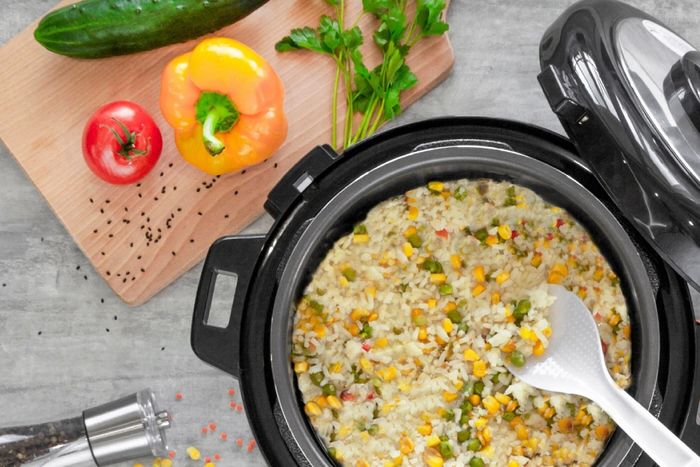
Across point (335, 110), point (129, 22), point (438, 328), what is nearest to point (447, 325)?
point (438, 328)

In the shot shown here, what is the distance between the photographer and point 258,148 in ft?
7.56

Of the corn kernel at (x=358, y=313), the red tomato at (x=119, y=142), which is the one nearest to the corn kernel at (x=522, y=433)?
the corn kernel at (x=358, y=313)

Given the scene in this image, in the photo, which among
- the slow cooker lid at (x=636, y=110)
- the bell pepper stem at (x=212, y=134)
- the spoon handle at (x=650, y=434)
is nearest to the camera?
the slow cooker lid at (x=636, y=110)

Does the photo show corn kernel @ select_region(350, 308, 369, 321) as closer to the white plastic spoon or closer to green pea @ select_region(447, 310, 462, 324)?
green pea @ select_region(447, 310, 462, 324)

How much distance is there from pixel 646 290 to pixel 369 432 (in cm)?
71

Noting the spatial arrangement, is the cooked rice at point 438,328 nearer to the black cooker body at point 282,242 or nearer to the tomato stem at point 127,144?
the black cooker body at point 282,242

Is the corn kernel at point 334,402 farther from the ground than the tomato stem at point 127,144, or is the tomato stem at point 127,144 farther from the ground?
the tomato stem at point 127,144

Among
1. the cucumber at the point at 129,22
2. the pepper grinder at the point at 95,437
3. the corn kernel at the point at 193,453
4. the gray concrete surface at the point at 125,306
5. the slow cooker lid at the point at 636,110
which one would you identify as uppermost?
the slow cooker lid at the point at 636,110

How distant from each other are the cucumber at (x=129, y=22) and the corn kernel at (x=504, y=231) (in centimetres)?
88

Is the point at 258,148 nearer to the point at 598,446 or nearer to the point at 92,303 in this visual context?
the point at 92,303

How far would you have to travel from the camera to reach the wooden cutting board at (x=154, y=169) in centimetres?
242

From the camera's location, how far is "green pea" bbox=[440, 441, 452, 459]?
2.04 meters

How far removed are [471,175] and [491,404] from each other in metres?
0.54

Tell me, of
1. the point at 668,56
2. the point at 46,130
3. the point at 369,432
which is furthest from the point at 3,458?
the point at 668,56
